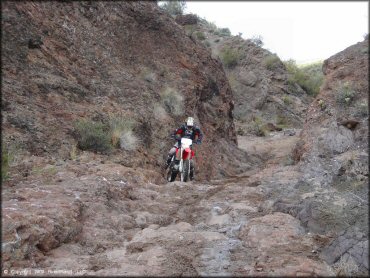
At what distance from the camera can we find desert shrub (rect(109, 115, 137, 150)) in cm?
952

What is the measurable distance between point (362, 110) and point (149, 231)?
657 centimetres

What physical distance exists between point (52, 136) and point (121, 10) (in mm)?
7300

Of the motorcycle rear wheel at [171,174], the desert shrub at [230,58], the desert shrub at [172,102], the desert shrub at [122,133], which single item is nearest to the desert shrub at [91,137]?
the desert shrub at [122,133]

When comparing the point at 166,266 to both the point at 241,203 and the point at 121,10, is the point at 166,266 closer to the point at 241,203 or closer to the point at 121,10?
the point at 241,203

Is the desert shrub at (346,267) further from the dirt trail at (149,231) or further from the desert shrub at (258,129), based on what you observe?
the desert shrub at (258,129)

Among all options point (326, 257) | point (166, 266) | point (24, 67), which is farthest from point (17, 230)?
point (24, 67)

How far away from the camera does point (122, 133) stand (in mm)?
9719

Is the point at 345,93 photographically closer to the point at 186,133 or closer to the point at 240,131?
the point at 186,133

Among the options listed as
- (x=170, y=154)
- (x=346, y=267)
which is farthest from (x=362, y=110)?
(x=346, y=267)

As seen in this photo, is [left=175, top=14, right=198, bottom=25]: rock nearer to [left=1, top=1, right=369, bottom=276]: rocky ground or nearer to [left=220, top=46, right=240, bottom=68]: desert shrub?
[left=220, top=46, right=240, bottom=68]: desert shrub

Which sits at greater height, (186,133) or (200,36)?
(200,36)

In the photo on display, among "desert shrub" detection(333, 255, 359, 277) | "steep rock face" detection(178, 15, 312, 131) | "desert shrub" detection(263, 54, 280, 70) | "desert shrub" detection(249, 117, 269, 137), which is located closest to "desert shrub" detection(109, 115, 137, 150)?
"desert shrub" detection(333, 255, 359, 277)

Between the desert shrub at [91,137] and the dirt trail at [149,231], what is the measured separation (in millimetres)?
861

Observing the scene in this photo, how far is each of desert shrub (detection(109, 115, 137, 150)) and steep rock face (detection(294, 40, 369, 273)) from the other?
4.31 m
